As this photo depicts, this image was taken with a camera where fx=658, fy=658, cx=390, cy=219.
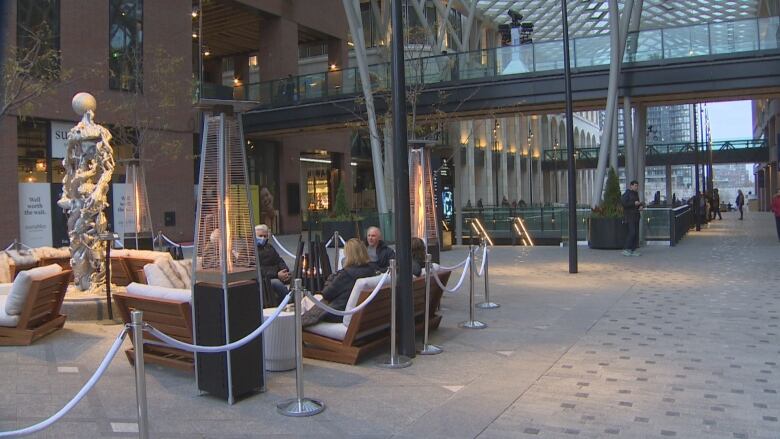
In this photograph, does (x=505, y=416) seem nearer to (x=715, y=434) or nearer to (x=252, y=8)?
(x=715, y=434)

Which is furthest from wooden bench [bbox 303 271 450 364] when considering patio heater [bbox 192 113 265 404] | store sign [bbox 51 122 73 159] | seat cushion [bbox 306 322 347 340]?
store sign [bbox 51 122 73 159]

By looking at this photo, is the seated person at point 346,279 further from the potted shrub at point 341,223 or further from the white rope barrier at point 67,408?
the potted shrub at point 341,223

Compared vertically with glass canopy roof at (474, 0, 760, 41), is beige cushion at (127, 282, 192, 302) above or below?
below

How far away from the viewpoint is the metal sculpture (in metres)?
9.81

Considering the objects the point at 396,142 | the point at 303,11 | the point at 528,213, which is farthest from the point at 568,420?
the point at 303,11

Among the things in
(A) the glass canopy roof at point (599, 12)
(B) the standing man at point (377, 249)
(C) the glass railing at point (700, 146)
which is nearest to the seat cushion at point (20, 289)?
(B) the standing man at point (377, 249)

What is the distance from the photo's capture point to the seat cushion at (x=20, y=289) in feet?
23.2

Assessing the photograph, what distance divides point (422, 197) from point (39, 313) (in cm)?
596

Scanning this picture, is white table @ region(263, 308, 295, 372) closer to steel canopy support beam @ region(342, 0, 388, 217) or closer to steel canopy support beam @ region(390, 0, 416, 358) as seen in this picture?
steel canopy support beam @ region(390, 0, 416, 358)

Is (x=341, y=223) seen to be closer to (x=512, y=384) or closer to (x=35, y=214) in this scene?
(x=35, y=214)

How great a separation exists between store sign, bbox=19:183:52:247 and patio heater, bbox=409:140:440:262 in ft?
50.4

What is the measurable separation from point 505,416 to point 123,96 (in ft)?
72.4

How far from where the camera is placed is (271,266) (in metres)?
9.04

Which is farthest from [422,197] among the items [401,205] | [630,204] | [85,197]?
[630,204]
